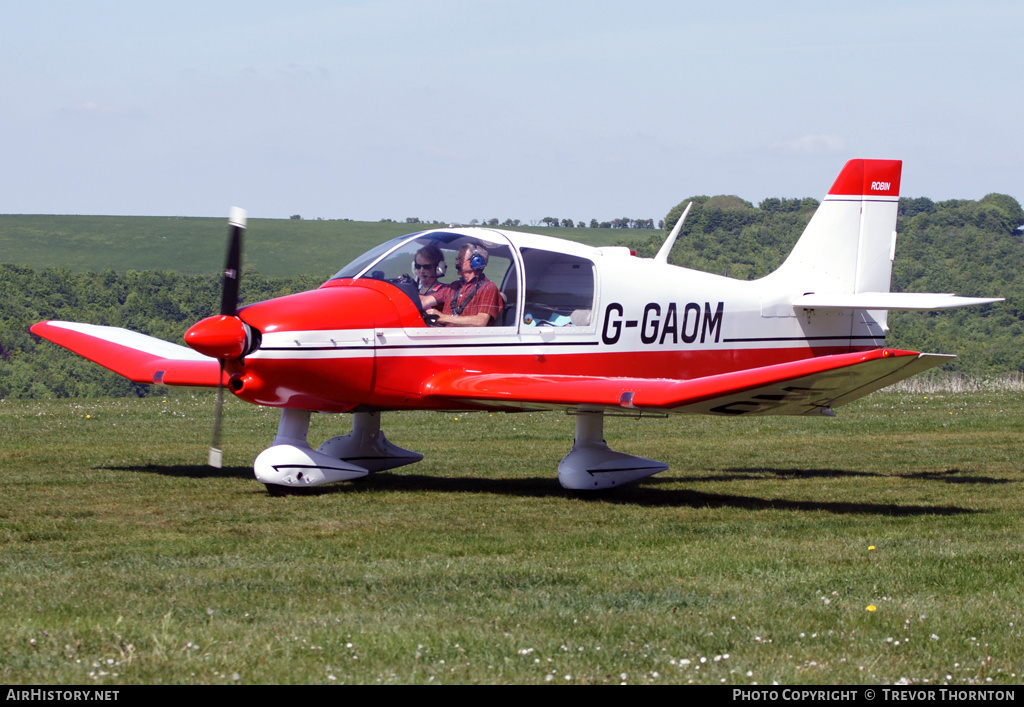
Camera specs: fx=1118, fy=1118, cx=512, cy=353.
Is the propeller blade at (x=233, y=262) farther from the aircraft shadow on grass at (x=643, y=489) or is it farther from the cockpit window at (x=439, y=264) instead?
the aircraft shadow on grass at (x=643, y=489)

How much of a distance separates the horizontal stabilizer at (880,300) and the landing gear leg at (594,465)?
269 centimetres

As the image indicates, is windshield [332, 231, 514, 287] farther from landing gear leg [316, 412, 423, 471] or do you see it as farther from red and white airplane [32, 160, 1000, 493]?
landing gear leg [316, 412, 423, 471]

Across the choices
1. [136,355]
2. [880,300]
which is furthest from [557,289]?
[136,355]

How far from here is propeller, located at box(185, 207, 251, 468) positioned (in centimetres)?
977

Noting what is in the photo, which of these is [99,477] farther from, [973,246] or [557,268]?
[973,246]

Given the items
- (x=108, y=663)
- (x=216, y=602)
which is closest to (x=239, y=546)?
(x=216, y=602)

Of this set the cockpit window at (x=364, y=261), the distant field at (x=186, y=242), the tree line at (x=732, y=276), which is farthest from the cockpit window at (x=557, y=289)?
the distant field at (x=186, y=242)

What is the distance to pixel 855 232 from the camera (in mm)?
13391

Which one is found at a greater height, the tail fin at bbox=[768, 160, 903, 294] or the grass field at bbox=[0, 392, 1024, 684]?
the tail fin at bbox=[768, 160, 903, 294]

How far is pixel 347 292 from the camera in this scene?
35.2 feet

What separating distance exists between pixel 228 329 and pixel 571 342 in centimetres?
340

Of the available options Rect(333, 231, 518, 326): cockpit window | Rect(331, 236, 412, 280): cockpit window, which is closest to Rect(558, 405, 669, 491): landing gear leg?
Rect(333, 231, 518, 326): cockpit window

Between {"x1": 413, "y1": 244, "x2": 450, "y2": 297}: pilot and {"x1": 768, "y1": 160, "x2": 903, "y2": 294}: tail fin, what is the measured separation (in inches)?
180

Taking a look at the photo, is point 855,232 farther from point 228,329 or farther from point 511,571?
point 511,571
